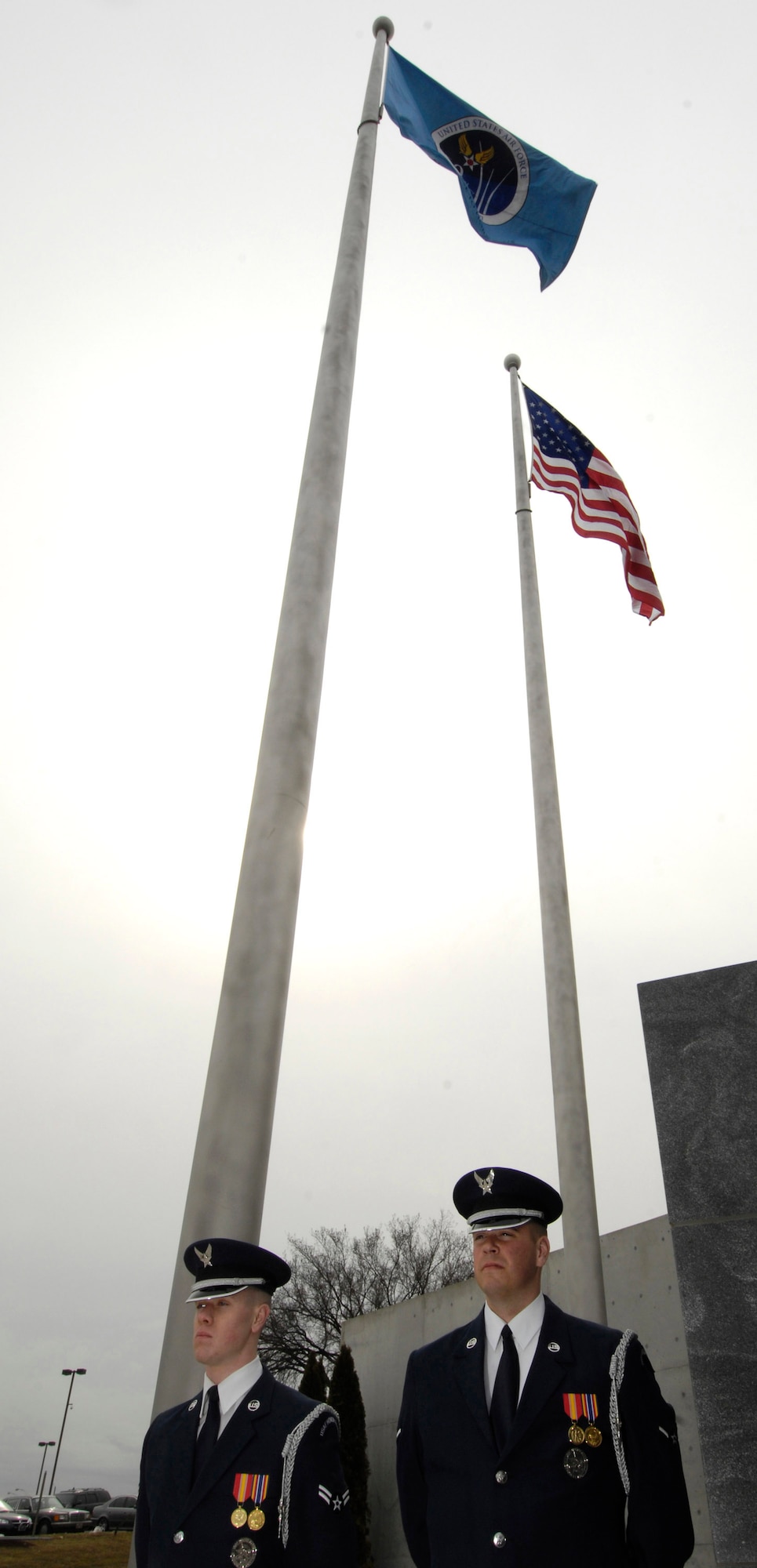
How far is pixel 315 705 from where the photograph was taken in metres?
5.62

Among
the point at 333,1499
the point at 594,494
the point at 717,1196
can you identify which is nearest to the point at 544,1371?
the point at 333,1499

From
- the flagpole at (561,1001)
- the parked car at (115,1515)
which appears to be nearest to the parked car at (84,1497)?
the parked car at (115,1515)

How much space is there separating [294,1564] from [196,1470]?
15.6 inches

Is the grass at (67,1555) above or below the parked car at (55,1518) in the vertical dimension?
below

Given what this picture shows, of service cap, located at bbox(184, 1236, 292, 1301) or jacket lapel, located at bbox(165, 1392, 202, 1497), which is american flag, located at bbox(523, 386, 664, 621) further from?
jacket lapel, located at bbox(165, 1392, 202, 1497)

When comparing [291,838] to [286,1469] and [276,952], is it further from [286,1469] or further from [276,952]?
[286,1469]

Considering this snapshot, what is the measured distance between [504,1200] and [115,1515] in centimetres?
4999

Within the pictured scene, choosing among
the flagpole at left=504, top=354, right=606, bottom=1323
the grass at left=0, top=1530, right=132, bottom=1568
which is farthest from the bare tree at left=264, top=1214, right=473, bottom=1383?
the flagpole at left=504, top=354, right=606, bottom=1323

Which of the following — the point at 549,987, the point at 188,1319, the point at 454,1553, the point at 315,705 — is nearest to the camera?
the point at 454,1553

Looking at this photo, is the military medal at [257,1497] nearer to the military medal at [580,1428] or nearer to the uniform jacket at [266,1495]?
the uniform jacket at [266,1495]

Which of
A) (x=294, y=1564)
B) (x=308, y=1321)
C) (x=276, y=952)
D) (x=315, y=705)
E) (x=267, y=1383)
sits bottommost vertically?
(x=294, y=1564)

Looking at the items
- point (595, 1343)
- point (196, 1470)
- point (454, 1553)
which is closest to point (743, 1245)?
point (595, 1343)

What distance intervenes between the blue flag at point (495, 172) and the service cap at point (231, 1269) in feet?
31.4

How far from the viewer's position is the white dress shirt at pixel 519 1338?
3.24 m
